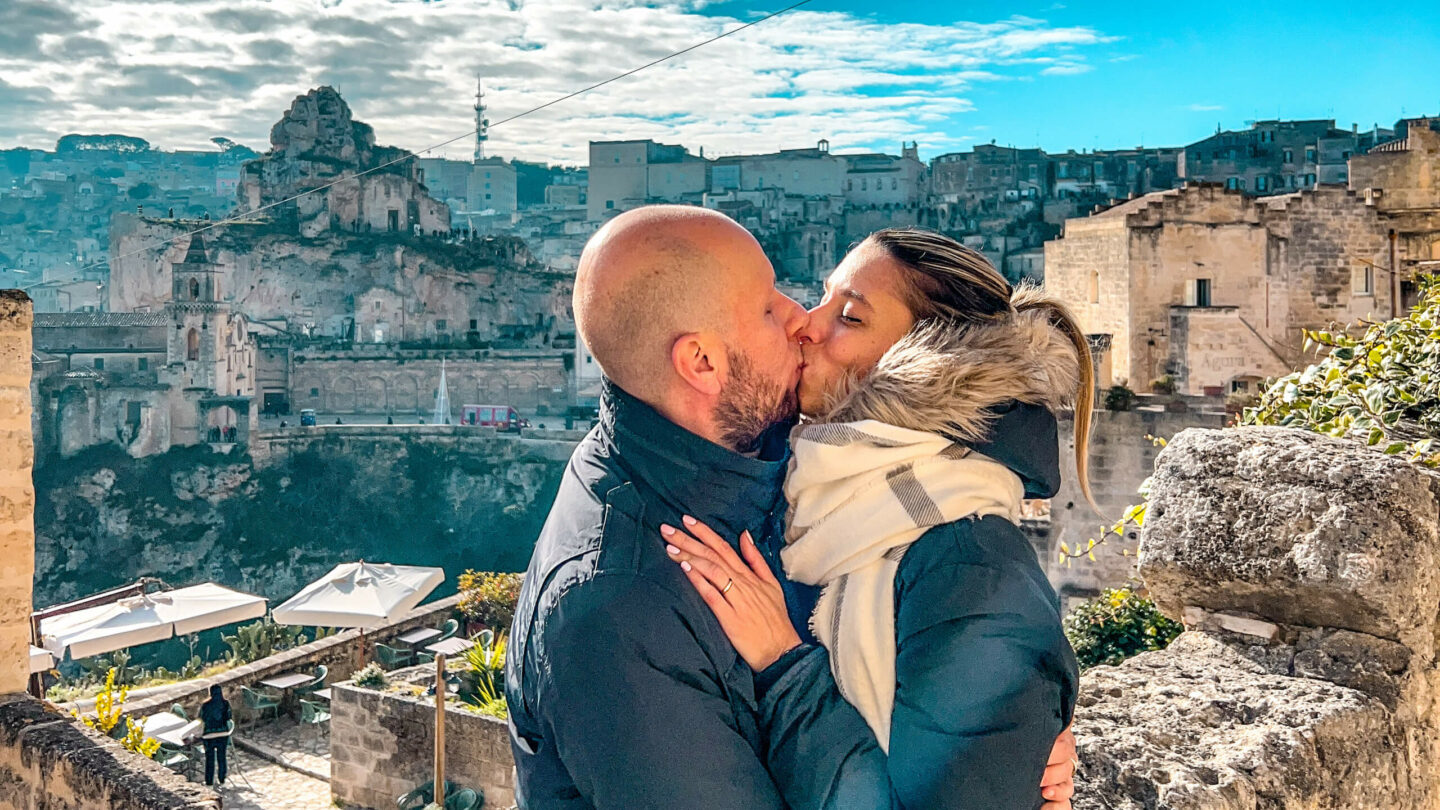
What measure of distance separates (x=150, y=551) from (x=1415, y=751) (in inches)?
1734

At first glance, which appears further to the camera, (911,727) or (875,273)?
(875,273)

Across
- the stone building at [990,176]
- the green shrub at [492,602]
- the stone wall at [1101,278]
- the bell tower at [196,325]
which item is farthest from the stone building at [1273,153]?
the green shrub at [492,602]

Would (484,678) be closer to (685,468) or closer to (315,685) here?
(315,685)

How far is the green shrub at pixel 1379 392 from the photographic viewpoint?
2607 mm

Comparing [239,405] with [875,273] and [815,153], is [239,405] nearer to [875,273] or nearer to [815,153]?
[815,153]

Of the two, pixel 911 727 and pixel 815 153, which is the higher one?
pixel 815 153

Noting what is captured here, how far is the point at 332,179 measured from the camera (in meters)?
58.3

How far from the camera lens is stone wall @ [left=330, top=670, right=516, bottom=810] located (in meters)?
7.31

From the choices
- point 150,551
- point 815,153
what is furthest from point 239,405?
point 815,153

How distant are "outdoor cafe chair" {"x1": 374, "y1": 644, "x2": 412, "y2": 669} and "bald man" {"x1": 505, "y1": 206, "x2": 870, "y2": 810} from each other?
992cm

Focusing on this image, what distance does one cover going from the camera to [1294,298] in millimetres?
16547

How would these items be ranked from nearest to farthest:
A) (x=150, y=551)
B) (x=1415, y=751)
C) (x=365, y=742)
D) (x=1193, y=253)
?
(x=1415, y=751)
(x=365, y=742)
(x=1193, y=253)
(x=150, y=551)

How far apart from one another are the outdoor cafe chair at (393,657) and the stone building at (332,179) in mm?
47614

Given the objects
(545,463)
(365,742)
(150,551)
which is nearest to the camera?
(365,742)
